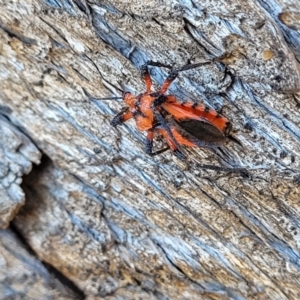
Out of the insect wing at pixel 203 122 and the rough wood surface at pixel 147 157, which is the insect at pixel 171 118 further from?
the rough wood surface at pixel 147 157

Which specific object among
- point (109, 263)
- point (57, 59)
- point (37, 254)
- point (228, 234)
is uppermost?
point (57, 59)

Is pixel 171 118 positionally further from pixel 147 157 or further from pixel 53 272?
pixel 53 272

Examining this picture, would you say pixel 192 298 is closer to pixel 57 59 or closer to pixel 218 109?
pixel 218 109

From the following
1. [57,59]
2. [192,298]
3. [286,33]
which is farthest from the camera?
[192,298]

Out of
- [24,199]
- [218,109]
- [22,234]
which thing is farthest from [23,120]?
[218,109]

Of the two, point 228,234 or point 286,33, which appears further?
point 228,234

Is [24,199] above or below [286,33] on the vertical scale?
below
